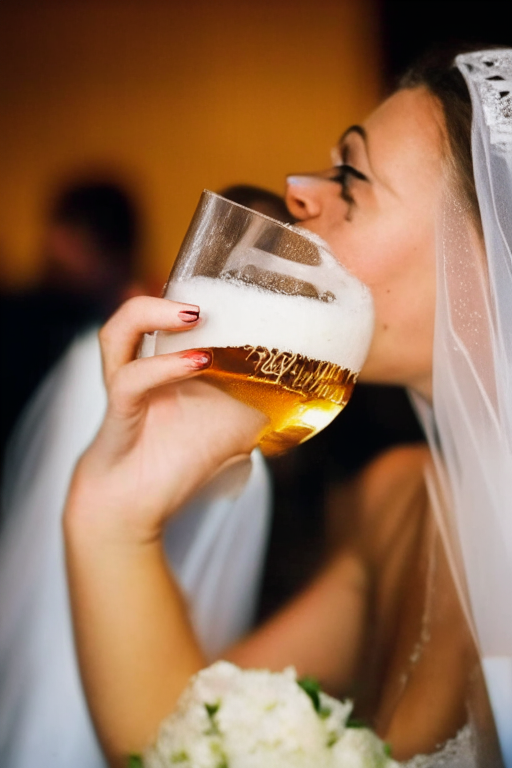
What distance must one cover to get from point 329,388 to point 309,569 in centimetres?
62

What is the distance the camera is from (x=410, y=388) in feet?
2.30

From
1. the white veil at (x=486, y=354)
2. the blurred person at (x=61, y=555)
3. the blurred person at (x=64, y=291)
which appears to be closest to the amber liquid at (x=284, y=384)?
the white veil at (x=486, y=354)

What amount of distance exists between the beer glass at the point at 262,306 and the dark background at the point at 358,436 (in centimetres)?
40

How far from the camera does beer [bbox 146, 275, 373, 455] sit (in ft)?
1.42

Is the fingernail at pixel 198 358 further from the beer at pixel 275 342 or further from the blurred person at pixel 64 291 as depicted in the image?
the blurred person at pixel 64 291

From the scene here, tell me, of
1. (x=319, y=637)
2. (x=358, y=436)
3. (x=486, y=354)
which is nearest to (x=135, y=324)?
(x=486, y=354)

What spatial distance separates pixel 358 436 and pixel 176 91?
683 millimetres

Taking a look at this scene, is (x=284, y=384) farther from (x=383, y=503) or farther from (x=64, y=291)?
(x=64, y=291)

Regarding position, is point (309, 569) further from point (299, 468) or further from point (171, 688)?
point (171, 688)

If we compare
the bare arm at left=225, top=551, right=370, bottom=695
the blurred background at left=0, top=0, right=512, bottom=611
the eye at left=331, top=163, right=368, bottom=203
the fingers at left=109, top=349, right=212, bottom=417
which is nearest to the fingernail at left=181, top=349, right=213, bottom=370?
the fingers at left=109, top=349, right=212, bottom=417

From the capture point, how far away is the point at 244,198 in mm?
864

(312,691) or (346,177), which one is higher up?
(346,177)

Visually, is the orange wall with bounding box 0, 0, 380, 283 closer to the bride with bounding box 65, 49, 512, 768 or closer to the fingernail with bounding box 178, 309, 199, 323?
the bride with bounding box 65, 49, 512, 768

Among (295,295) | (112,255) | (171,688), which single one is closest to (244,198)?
(112,255)
